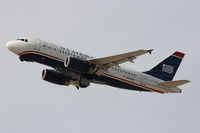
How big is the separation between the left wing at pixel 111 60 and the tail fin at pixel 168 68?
8.64 m

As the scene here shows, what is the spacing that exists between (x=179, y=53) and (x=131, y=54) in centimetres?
1545

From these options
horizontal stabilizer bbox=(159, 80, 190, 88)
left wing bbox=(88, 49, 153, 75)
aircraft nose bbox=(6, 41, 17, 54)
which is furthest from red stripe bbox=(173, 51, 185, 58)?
aircraft nose bbox=(6, 41, 17, 54)

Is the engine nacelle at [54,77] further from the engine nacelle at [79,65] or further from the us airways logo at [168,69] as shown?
the us airways logo at [168,69]

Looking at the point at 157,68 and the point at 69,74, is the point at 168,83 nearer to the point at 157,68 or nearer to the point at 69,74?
the point at 157,68

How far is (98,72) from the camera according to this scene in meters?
58.1

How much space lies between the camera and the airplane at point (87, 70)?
56.3m

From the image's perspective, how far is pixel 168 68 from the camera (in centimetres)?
6619

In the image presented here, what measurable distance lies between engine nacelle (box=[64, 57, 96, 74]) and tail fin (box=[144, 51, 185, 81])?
10149mm

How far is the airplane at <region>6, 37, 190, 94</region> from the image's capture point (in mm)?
56312

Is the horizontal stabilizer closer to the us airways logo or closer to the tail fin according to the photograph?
the tail fin

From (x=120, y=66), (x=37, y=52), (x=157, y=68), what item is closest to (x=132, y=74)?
(x=120, y=66)

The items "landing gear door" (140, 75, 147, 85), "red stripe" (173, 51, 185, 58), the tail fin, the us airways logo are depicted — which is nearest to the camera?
"landing gear door" (140, 75, 147, 85)

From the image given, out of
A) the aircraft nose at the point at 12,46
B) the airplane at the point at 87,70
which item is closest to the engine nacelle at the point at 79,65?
the airplane at the point at 87,70

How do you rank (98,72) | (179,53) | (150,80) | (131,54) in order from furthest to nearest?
(179,53) < (150,80) < (98,72) < (131,54)
